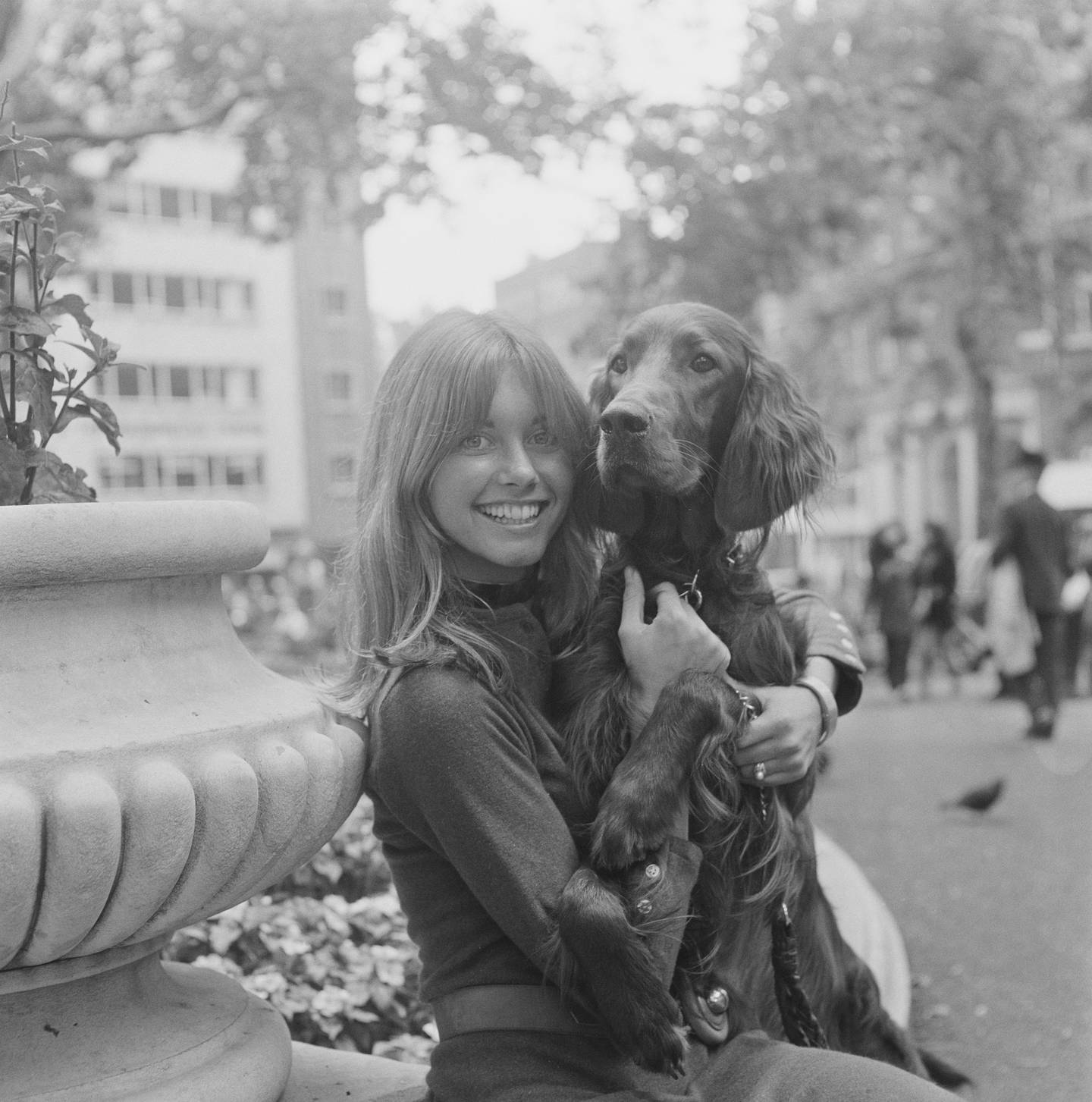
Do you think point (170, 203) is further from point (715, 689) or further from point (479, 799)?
point (479, 799)

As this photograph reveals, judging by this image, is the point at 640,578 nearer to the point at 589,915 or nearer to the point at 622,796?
the point at 622,796

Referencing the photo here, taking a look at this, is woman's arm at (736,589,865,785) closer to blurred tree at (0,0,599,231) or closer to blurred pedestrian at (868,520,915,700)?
blurred tree at (0,0,599,231)

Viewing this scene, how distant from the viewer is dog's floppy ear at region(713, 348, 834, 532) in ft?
7.85

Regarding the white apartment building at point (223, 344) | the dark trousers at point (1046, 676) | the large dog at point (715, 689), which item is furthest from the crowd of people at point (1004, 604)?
the white apartment building at point (223, 344)

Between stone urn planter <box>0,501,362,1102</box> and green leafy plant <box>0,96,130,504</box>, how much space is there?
0.29 m

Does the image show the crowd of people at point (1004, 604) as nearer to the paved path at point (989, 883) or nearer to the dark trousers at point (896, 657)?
the dark trousers at point (896, 657)

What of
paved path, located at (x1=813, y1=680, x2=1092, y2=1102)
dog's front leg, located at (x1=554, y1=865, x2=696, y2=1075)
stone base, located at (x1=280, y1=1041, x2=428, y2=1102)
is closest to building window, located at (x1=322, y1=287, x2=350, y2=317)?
paved path, located at (x1=813, y1=680, x2=1092, y2=1102)

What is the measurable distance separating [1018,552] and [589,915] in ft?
28.9

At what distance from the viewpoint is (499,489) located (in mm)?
2184

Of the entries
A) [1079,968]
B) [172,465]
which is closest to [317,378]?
[172,465]

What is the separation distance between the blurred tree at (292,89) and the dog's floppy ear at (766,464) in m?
6.83

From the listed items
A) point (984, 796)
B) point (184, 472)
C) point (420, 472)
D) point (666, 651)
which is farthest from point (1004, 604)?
point (184, 472)

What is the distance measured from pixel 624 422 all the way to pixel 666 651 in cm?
40

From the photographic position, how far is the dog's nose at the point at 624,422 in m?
2.23
